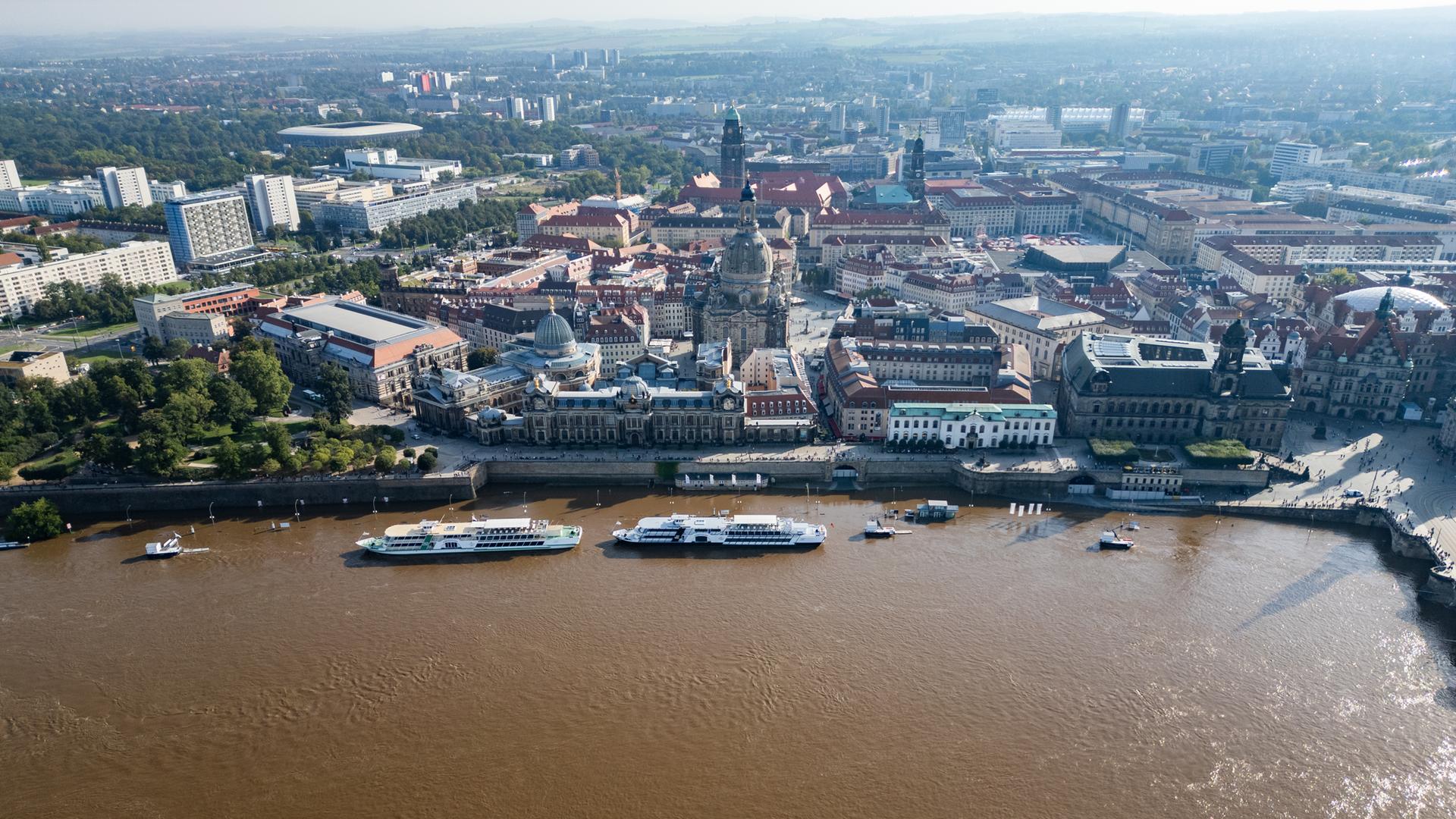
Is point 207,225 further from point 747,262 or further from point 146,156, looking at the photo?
point 747,262

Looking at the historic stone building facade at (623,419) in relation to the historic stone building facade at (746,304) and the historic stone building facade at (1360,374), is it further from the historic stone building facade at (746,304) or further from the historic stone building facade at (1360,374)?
the historic stone building facade at (1360,374)

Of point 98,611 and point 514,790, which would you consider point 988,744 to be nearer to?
point 514,790

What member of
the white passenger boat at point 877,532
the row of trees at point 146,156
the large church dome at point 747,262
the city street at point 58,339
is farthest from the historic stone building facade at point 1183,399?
the row of trees at point 146,156

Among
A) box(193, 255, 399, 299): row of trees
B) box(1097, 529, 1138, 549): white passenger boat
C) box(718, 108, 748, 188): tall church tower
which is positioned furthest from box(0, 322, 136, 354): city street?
box(1097, 529, 1138, 549): white passenger boat

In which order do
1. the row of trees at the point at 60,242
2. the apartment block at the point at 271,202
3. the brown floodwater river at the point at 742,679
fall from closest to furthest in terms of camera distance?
the brown floodwater river at the point at 742,679 < the row of trees at the point at 60,242 < the apartment block at the point at 271,202

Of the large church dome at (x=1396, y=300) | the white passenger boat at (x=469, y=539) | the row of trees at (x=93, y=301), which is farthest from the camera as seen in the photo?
the row of trees at (x=93, y=301)

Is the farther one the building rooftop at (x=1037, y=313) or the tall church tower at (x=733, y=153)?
the tall church tower at (x=733, y=153)
